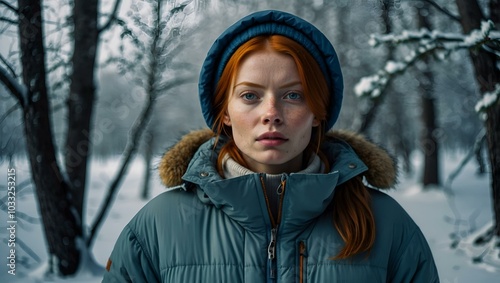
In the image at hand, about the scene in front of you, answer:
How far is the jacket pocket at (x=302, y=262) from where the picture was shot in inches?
55.9

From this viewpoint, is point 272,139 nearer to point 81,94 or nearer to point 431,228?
point 81,94

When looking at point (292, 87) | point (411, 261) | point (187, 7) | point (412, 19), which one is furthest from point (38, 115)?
point (412, 19)

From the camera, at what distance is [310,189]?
144 cm

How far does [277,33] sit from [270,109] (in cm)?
28

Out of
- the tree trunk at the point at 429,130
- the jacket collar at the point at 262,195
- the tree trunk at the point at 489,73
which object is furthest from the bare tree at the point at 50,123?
the tree trunk at the point at 429,130

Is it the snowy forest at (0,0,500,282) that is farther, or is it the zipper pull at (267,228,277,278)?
the snowy forest at (0,0,500,282)

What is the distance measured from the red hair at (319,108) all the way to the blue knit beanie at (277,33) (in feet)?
0.08

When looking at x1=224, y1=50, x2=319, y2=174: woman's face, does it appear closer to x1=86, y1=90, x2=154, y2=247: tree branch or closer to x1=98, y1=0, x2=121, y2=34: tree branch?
x1=98, y1=0, x2=121, y2=34: tree branch

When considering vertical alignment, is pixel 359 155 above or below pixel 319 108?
below

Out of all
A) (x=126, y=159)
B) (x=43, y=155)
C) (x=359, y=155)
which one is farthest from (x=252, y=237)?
(x=126, y=159)

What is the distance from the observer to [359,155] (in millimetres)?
1727

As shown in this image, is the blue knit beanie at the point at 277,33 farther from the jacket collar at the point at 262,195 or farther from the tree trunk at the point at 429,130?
the tree trunk at the point at 429,130

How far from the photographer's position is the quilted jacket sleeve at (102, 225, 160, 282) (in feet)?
5.12

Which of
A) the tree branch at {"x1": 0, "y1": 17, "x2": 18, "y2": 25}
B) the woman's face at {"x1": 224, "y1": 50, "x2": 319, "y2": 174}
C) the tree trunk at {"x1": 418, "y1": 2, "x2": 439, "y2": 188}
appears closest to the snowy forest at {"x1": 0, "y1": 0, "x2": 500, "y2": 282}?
the tree branch at {"x1": 0, "y1": 17, "x2": 18, "y2": 25}
